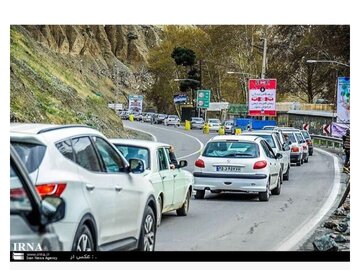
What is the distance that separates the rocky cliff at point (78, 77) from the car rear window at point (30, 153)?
6.74m

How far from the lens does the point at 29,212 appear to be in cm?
607

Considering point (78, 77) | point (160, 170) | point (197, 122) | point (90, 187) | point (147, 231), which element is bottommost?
point (147, 231)

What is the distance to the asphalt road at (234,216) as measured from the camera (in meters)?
11.0

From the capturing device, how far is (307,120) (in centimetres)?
2653

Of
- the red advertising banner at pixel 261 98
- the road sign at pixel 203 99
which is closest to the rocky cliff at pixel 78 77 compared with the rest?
the road sign at pixel 203 99

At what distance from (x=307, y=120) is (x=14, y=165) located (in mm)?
21198

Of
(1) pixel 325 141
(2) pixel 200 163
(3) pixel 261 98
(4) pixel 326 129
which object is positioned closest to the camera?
(2) pixel 200 163

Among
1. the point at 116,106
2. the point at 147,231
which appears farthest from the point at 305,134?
the point at 147,231

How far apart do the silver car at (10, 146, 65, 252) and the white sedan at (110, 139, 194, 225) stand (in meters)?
5.35

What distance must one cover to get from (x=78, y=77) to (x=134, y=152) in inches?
185

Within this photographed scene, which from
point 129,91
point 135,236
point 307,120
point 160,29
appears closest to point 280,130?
point 307,120

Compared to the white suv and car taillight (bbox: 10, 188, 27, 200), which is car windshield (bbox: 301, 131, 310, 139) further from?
car taillight (bbox: 10, 188, 27, 200)

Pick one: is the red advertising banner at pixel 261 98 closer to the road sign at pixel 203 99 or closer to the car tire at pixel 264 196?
the road sign at pixel 203 99

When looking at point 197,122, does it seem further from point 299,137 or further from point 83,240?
point 83,240
